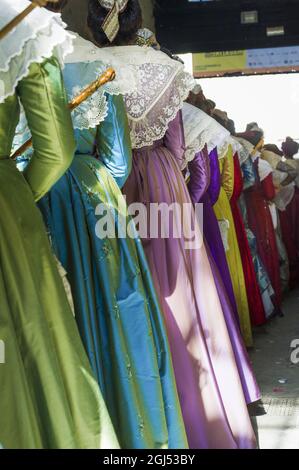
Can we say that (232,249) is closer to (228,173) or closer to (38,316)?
(228,173)

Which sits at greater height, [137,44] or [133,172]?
[137,44]

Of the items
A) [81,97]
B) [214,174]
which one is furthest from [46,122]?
[214,174]

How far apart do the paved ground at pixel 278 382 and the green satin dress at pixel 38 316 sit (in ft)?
4.76

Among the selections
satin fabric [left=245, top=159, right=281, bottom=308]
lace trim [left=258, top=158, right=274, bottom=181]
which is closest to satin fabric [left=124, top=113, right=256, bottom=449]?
satin fabric [left=245, top=159, right=281, bottom=308]

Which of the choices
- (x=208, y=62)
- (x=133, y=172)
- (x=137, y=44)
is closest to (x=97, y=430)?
(x=133, y=172)

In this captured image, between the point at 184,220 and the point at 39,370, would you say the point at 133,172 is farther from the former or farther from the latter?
the point at 39,370

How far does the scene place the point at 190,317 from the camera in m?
2.62

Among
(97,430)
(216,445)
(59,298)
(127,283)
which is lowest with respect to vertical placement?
(216,445)

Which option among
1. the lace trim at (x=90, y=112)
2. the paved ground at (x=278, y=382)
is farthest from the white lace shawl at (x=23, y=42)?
the paved ground at (x=278, y=382)

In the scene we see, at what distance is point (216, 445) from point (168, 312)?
50 centimetres

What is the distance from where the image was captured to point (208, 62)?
6984mm

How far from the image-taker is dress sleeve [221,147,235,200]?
409 cm

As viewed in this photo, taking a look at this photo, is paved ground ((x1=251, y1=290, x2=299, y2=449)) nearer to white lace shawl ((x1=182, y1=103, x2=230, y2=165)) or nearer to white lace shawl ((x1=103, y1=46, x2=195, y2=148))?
white lace shawl ((x1=182, y1=103, x2=230, y2=165))

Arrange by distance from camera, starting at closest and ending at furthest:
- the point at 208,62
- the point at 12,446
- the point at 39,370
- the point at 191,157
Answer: the point at 12,446 < the point at 39,370 < the point at 191,157 < the point at 208,62
